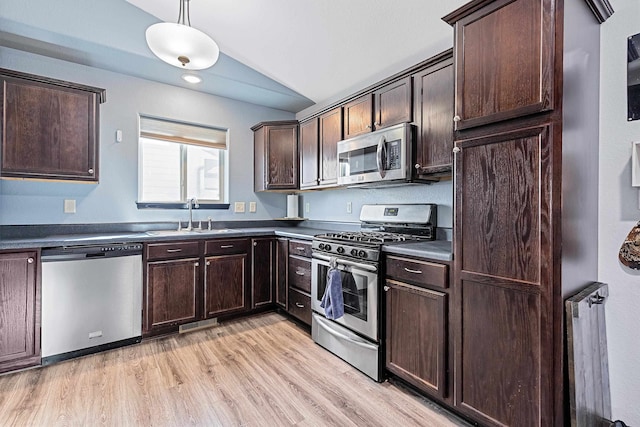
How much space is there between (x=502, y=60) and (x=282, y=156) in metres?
2.70

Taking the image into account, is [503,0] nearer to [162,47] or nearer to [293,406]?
→ [162,47]

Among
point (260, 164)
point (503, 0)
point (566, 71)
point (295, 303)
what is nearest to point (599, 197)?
point (566, 71)

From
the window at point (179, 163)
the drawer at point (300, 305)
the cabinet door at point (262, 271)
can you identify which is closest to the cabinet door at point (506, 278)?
the drawer at point (300, 305)

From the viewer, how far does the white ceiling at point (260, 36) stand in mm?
2412

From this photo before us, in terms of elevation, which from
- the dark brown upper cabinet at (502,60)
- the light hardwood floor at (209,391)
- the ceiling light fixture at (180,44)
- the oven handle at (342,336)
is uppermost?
the ceiling light fixture at (180,44)

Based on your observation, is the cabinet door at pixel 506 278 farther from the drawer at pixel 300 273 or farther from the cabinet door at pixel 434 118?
the drawer at pixel 300 273

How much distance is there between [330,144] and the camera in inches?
129

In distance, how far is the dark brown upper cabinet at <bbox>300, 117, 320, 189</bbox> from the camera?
3.48 m

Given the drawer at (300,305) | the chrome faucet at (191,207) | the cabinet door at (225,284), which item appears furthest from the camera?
the chrome faucet at (191,207)

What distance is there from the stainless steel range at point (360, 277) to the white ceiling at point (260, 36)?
1.39 meters

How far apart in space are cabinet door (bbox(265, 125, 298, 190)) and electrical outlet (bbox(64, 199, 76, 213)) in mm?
1923

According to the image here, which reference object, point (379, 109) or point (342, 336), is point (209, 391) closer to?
point (342, 336)

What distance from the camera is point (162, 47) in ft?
6.11

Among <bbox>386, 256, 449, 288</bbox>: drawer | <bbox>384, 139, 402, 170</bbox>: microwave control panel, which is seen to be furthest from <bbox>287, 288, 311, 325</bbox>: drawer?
<bbox>384, 139, 402, 170</bbox>: microwave control panel
